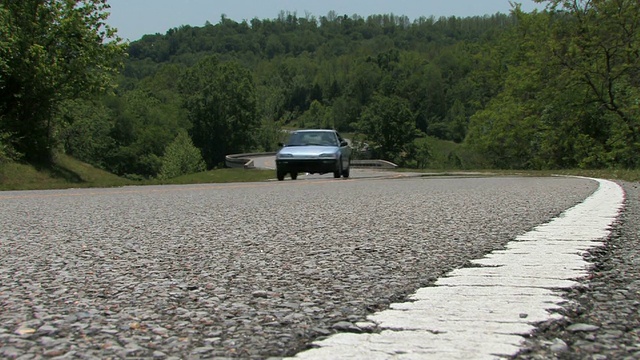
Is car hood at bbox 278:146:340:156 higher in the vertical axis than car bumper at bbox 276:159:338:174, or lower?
higher

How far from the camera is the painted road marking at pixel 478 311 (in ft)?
8.49

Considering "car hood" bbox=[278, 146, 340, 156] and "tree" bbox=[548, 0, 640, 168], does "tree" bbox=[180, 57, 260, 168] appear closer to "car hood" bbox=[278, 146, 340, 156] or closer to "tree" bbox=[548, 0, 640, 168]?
"tree" bbox=[548, 0, 640, 168]

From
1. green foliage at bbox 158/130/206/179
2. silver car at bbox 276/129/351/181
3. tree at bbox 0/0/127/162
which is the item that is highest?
tree at bbox 0/0/127/162

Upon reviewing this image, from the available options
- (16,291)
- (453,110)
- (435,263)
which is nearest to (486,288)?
(435,263)

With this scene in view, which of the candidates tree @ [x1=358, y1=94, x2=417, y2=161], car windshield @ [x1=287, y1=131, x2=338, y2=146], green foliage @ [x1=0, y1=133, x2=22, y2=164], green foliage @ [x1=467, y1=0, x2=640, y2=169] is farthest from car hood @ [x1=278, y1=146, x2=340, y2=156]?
tree @ [x1=358, y1=94, x2=417, y2=161]

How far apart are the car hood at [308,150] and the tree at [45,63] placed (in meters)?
14.4

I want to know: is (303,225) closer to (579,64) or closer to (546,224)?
(546,224)

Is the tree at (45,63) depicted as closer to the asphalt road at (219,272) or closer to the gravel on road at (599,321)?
the asphalt road at (219,272)

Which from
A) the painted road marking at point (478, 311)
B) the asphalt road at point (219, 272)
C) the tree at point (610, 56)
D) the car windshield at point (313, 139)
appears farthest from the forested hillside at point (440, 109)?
the painted road marking at point (478, 311)

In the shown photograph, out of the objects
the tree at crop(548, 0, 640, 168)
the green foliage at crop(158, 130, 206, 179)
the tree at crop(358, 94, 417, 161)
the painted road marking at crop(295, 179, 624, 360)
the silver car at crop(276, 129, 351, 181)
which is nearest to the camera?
the painted road marking at crop(295, 179, 624, 360)

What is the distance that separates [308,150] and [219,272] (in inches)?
790

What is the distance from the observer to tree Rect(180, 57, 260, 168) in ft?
367

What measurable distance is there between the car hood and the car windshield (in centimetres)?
49

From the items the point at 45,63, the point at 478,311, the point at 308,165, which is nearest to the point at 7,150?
the point at 45,63
